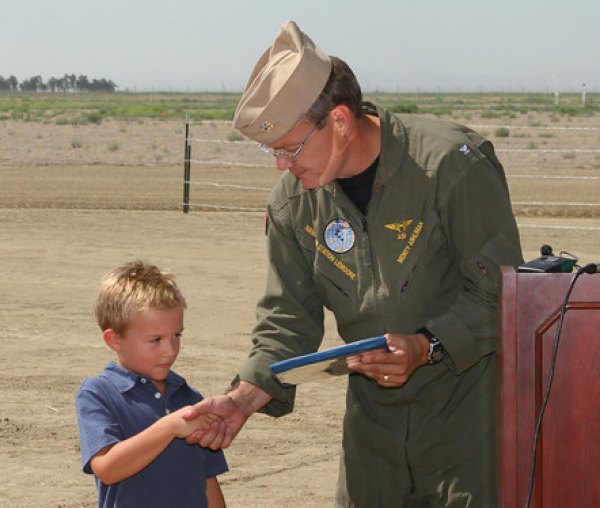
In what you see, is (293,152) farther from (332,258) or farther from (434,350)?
(434,350)

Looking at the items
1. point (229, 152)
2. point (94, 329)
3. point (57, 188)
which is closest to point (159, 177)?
point (57, 188)

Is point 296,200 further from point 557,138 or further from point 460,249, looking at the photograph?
point 557,138

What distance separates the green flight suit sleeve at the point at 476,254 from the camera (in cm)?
329

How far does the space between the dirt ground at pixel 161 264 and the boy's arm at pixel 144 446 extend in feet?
9.53

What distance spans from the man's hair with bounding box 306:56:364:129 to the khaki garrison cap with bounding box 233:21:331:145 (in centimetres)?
3

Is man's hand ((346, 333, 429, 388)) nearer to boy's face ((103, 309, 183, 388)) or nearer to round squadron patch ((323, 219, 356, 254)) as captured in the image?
round squadron patch ((323, 219, 356, 254))

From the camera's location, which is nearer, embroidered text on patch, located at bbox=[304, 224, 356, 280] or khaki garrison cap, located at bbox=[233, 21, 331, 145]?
khaki garrison cap, located at bbox=[233, 21, 331, 145]

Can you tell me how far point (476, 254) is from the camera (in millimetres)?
3336

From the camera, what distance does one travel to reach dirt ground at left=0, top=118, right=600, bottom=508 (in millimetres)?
6734

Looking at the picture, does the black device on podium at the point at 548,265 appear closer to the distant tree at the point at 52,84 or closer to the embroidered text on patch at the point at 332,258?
the embroidered text on patch at the point at 332,258

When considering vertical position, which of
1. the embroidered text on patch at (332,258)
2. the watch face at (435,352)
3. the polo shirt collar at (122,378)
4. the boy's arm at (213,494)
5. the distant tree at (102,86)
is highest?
the embroidered text on patch at (332,258)

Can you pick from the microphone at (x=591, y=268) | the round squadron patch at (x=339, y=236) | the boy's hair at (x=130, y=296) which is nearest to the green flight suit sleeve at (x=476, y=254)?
the round squadron patch at (x=339, y=236)

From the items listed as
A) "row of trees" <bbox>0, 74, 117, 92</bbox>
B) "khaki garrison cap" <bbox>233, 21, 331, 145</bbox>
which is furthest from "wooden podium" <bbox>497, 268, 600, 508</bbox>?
"row of trees" <bbox>0, 74, 117, 92</bbox>

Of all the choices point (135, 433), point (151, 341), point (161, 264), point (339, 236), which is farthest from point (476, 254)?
point (161, 264)
